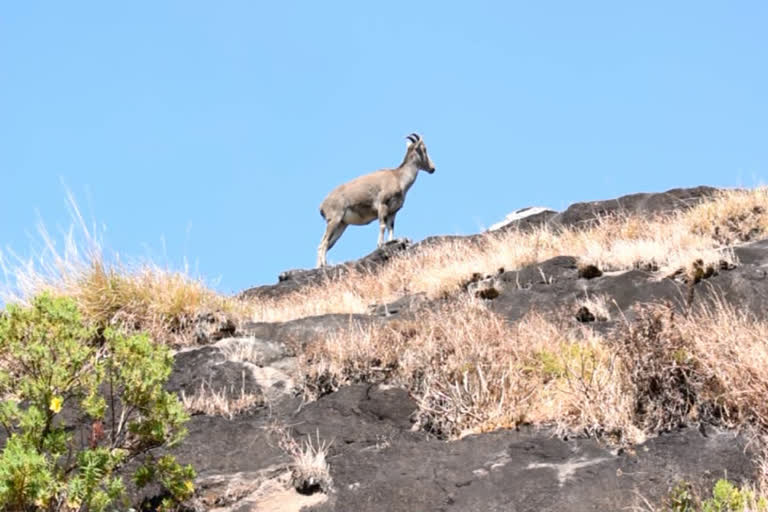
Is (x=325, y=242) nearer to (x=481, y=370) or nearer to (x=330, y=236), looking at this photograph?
(x=330, y=236)

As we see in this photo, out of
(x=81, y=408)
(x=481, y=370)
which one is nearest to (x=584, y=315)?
(x=481, y=370)

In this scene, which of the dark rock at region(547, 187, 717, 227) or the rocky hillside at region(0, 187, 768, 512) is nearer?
the rocky hillside at region(0, 187, 768, 512)

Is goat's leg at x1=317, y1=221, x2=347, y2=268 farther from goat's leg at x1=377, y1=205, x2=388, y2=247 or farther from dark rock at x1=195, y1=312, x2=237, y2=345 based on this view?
dark rock at x1=195, y1=312, x2=237, y2=345

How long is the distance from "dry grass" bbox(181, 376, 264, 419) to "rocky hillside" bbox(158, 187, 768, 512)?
0.02 m

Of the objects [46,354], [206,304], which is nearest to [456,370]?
[46,354]

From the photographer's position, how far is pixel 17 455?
5926 mm

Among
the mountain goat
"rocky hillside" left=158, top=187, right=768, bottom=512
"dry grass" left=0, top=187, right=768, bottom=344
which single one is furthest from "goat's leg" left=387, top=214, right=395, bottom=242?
"rocky hillside" left=158, top=187, right=768, bottom=512

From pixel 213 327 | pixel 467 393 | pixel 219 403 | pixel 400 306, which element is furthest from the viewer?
pixel 400 306

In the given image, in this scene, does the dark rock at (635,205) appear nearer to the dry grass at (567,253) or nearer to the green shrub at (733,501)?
the dry grass at (567,253)

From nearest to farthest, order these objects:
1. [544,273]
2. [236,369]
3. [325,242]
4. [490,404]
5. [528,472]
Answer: [528,472] → [490,404] → [236,369] → [544,273] → [325,242]

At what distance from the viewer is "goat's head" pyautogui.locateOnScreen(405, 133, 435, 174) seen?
29500 millimetres

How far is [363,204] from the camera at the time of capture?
2781 cm

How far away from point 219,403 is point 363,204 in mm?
19210

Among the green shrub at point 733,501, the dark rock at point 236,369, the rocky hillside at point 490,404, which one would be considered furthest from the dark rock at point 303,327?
the green shrub at point 733,501
